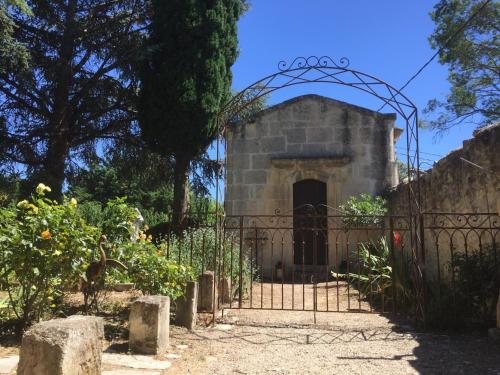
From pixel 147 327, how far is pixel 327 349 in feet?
6.02

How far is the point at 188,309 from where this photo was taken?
17.0 feet

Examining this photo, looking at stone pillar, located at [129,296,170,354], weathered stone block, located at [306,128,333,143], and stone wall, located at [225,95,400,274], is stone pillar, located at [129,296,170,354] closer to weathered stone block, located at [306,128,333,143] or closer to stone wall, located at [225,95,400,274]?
stone wall, located at [225,95,400,274]

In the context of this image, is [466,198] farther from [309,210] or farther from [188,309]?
[309,210]

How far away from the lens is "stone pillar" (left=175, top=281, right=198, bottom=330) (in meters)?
5.13

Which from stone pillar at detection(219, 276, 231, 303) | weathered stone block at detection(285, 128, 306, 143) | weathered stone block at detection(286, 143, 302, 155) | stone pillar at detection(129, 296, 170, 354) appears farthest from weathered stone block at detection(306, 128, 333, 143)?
stone pillar at detection(129, 296, 170, 354)

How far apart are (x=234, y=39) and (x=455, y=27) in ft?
28.9

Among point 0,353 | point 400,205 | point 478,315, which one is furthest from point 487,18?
point 0,353

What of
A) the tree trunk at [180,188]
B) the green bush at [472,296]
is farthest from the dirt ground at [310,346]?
the tree trunk at [180,188]

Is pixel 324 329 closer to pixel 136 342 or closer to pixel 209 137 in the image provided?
pixel 136 342

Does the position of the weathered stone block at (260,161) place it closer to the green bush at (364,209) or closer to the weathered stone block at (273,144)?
the weathered stone block at (273,144)

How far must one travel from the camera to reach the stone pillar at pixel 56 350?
2.60 meters

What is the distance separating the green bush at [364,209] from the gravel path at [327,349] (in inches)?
155

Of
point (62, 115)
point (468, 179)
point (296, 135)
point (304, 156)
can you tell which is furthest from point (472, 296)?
point (62, 115)

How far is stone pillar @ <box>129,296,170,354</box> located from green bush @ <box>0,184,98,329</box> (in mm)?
761
